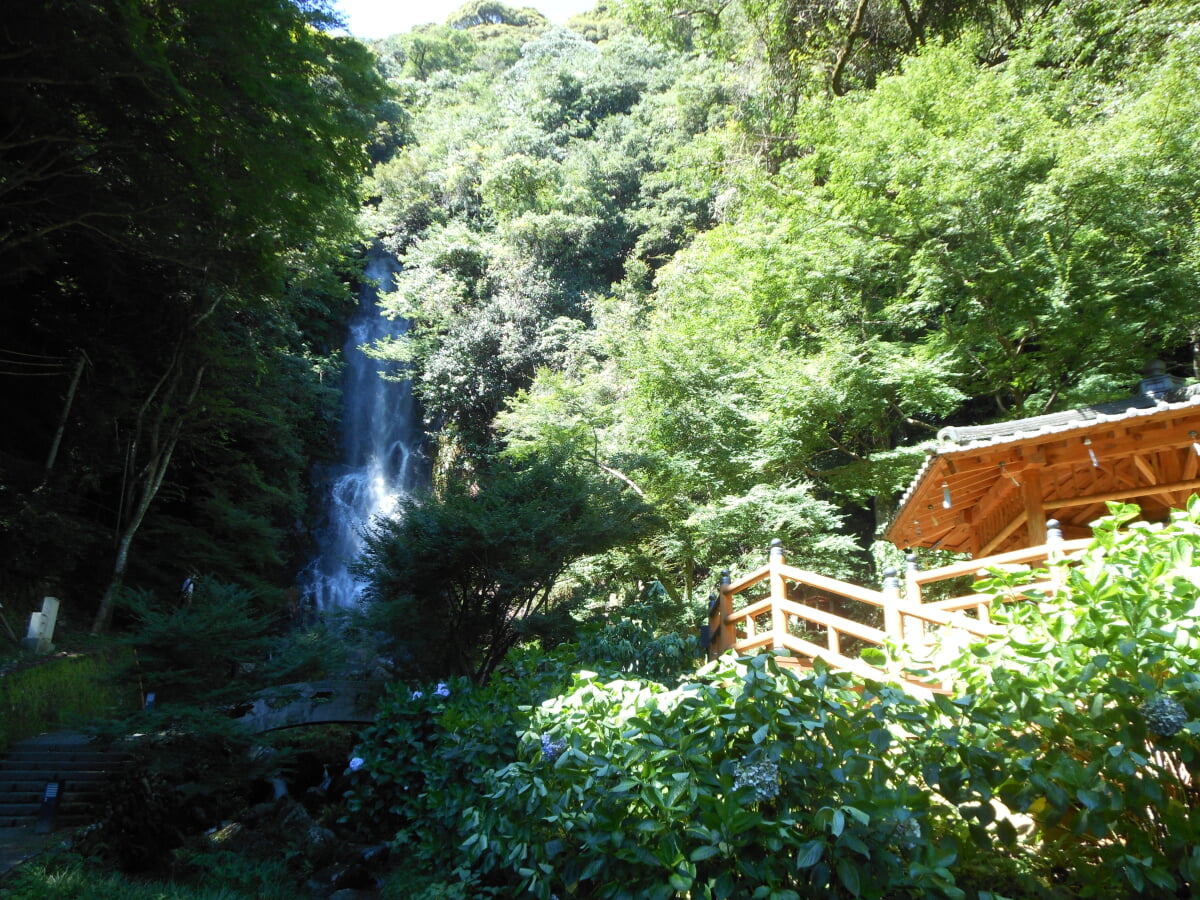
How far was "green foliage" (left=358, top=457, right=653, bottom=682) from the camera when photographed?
22.6 ft

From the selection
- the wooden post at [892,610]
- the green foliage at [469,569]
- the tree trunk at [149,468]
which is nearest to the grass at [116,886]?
the green foliage at [469,569]

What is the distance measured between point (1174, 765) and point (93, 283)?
1269 cm

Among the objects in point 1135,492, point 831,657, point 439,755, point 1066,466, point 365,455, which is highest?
point 365,455

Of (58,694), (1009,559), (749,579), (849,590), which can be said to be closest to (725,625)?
(749,579)

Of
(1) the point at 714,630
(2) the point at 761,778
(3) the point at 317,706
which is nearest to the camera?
(2) the point at 761,778

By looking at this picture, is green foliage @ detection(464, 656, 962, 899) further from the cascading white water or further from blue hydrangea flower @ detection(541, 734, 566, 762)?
the cascading white water

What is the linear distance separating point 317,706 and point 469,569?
1.91 metres

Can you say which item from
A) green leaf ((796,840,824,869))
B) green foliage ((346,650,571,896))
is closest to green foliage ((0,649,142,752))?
green foliage ((346,650,571,896))

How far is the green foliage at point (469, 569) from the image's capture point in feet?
22.6

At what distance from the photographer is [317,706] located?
6488 millimetres

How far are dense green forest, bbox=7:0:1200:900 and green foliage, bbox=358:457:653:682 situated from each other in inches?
1.8

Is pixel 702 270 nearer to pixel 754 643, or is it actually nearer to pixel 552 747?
pixel 754 643

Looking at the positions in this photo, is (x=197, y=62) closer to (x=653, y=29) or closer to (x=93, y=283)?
(x=93, y=283)

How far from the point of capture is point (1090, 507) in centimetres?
678
